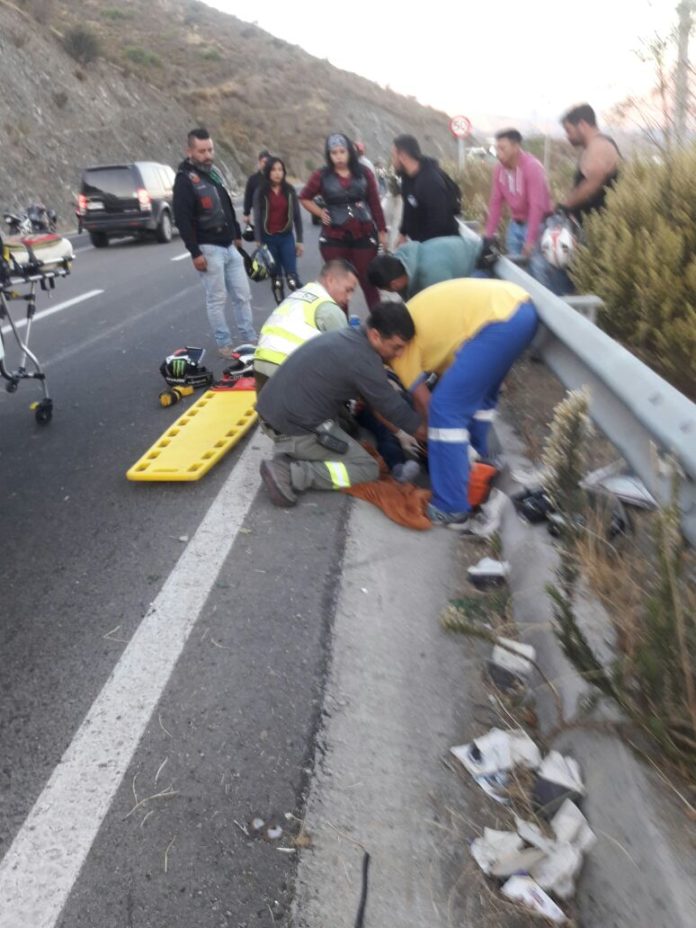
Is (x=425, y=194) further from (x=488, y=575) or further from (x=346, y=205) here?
(x=488, y=575)

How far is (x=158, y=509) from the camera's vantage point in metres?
4.56

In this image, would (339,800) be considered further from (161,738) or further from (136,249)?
(136,249)

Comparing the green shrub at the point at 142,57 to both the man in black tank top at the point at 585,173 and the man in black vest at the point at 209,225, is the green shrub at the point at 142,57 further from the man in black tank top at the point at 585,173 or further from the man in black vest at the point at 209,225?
the man in black tank top at the point at 585,173

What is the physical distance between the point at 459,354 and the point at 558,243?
5.49 feet

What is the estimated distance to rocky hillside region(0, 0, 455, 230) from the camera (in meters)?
30.5

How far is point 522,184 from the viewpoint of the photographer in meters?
6.99

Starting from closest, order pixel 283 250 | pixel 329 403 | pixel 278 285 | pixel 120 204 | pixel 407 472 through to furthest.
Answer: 1. pixel 329 403
2. pixel 407 472
3. pixel 283 250
4. pixel 278 285
5. pixel 120 204

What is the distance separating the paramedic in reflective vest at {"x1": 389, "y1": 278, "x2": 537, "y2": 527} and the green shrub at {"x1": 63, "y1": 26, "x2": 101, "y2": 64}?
38.0m

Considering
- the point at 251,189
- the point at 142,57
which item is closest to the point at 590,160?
the point at 251,189

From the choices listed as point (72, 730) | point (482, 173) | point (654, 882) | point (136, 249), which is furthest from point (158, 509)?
Result: point (136, 249)

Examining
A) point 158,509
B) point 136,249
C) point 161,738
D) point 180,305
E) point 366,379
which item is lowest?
point 136,249

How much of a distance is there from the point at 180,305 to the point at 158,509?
666 cm

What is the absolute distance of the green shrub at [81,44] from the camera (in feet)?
121

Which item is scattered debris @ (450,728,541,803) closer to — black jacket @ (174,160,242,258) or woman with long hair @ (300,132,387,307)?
woman with long hair @ (300,132,387,307)
